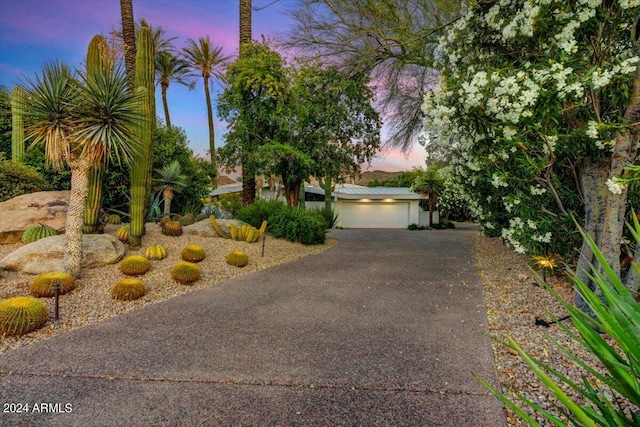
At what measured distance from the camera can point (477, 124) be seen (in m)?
5.01

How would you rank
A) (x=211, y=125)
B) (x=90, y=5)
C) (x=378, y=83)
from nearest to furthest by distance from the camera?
1. (x=90, y=5)
2. (x=378, y=83)
3. (x=211, y=125)

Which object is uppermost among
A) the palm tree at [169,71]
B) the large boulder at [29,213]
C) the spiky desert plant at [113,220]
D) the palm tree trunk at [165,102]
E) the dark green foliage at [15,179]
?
the palm tree at [169,71]

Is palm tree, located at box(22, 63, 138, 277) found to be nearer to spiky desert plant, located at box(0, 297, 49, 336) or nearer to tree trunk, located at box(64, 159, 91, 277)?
tree trunk, located at box(64, 159, 91, 277)

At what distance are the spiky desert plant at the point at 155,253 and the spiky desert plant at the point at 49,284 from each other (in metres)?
1.95

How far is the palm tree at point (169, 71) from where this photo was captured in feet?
83.7

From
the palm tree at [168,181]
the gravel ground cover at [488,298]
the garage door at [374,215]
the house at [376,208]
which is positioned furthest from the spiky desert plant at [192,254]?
the garage door at [374,215]

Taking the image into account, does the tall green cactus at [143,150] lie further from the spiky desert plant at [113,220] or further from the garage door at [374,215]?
the garage door at [374,215]

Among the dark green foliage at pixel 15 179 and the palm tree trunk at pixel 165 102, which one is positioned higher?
the palm tree trunk at pixel 165 102

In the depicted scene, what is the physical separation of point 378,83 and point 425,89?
5.60 feet

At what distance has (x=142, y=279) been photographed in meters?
6.48

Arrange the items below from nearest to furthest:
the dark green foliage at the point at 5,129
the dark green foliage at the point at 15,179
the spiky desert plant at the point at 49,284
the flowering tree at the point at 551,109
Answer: the flowering tree at the point at 551,109 < the spiky desert plant at the point at 49,284 < the dark green foliage at the point at 15,179 < the dark green foliage at the point at 5,129

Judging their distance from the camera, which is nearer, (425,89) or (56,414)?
(56,414)

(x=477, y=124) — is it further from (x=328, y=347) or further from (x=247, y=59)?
(x=247, y=59)

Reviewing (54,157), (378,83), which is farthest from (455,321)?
(378,83)
